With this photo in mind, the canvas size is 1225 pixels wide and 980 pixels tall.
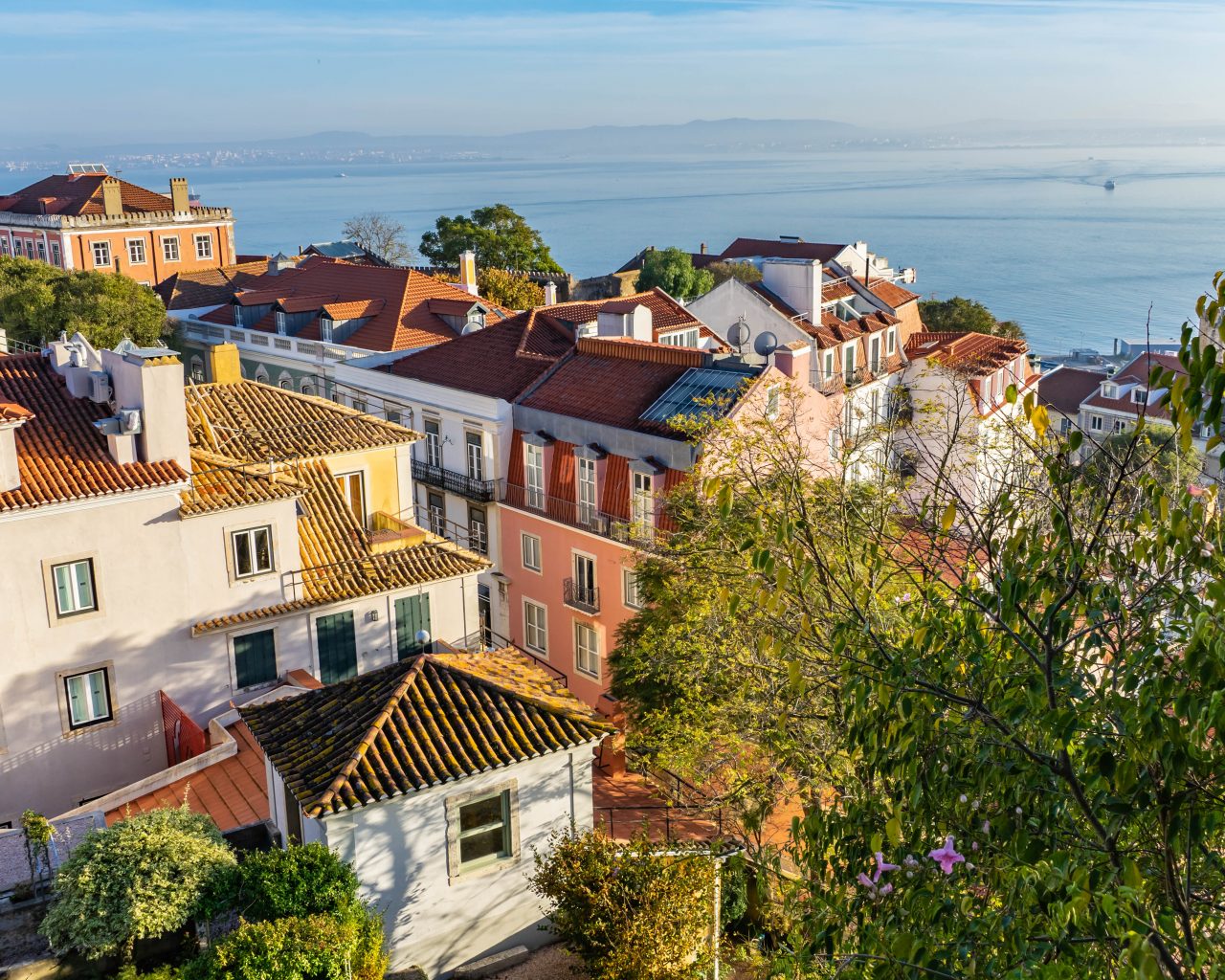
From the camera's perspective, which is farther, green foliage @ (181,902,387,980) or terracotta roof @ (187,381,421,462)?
terracotta roof @ (187,381,421,462)

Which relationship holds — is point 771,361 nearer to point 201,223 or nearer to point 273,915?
point 273,915

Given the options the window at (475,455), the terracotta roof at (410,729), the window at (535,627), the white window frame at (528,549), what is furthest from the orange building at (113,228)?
Answer: the terracotta roof at (410,729)

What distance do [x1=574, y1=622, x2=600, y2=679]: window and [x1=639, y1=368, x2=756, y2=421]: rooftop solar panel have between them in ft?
19.3

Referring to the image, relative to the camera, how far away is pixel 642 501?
29.8 metres

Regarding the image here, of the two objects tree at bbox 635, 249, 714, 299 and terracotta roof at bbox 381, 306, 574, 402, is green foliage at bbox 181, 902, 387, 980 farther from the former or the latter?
tree at bbox 635, 249, 714, 299

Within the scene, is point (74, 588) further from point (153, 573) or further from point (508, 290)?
point (508, 290)

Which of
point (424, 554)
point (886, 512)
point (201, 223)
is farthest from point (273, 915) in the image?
point (201, 223)

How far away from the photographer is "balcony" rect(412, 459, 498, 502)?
34.3 m

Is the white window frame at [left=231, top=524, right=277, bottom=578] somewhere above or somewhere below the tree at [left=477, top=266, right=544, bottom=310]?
below

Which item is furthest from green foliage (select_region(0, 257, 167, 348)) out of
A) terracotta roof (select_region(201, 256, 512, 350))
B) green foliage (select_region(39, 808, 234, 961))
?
green foliage (select_region(39, 808, 234, 961))

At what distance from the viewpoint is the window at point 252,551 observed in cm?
2252

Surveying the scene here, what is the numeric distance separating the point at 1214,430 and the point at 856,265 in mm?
67894

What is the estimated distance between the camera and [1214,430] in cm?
593

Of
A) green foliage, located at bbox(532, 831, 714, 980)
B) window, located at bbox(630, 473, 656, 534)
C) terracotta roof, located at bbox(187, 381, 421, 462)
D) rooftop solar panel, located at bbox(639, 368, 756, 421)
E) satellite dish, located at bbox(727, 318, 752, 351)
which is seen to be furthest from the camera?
satellite dish, located at bbox(727, 318, 752, 351)
